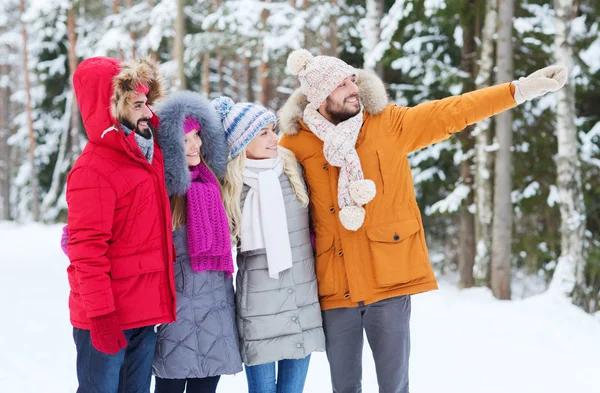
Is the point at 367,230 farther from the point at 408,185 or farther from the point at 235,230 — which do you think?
the point at 235,230

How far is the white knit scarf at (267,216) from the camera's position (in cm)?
309

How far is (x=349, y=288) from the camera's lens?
3.18 meters

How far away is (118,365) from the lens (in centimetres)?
266

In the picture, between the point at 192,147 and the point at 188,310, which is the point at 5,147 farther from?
the point at 188,310

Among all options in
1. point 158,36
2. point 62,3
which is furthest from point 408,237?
point 62,3

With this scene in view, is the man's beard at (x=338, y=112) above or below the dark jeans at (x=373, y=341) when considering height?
above

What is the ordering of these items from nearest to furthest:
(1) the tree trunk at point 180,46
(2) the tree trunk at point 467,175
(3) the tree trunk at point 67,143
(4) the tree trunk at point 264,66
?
(2) the tree trunk at point 467,175 < (1) the tree trunk at point 180,46 < (4) the tree trunk at point 264,66 < (3) the tree trunk at point 67,143

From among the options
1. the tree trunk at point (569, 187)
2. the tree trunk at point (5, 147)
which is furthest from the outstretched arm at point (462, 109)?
the tree trunk at point (5, 147)

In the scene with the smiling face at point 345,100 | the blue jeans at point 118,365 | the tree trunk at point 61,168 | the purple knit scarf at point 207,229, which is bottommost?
the blue jeans at point 118,365

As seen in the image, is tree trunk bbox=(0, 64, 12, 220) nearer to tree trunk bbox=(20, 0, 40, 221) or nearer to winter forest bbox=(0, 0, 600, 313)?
tree trunk bbox=(20, 0, 40, 221)

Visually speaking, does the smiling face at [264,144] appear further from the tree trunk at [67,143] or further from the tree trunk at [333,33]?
the tree trunk at [67,143]

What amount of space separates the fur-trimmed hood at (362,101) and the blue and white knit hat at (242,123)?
165mm

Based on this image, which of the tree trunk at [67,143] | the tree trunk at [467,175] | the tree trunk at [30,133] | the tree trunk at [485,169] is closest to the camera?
the tree trunk at [485,169]

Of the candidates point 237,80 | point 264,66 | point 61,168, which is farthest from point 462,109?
point 61,168
